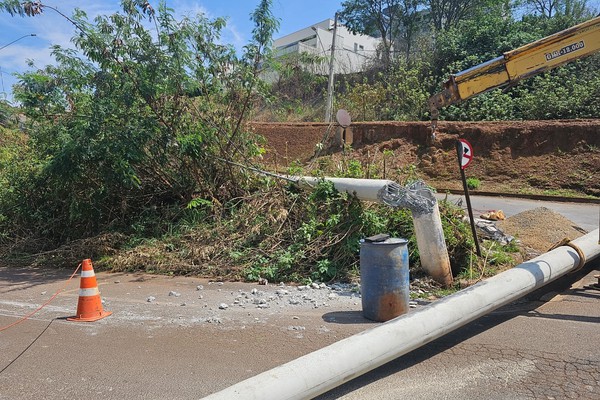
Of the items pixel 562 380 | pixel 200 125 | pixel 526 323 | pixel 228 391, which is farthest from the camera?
pixel 200 125

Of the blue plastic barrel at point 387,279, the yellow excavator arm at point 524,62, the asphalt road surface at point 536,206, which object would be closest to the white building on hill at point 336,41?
the asphalt road surface at point 536,206

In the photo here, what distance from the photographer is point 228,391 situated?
3256mm

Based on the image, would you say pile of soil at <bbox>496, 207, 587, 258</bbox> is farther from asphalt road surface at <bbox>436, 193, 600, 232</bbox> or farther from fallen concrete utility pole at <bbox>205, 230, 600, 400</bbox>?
fallen concrete utility pole at <bbox>205, 230, 600, 400</bbox>

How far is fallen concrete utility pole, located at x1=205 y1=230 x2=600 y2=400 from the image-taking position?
133 inches

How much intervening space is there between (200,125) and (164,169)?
1200 millimetres

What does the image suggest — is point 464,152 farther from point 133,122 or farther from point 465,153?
point 133,122

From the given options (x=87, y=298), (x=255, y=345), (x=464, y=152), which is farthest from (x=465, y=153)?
(x=87, y=298)

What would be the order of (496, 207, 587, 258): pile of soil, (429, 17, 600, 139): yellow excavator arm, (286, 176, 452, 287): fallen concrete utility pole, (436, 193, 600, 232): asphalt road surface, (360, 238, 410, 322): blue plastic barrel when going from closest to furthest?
(360, 238, 410, 322): blue plastic barrel, (429, 17, 600, 139): yellow excavator arm, (286, 176, 452, 287): fallen concrete utility pole, (496, 207, 587, 258): pile of soil, (436, 193, 600, 232): asphalt road surface

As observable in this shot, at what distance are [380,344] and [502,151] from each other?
61.2 feet

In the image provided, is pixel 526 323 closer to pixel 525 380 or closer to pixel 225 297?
pixel 525 380

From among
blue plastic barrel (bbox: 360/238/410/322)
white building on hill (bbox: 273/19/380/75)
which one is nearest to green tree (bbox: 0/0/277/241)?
blue plastic barrel (bbox: 360/238/410/322)

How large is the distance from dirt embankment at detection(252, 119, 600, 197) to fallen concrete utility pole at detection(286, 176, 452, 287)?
9.55m

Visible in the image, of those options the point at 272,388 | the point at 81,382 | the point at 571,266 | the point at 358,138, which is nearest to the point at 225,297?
the point at 81,382

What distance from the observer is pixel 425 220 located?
6676mm
